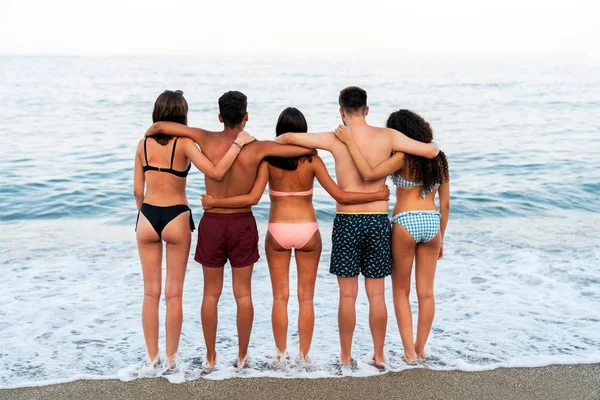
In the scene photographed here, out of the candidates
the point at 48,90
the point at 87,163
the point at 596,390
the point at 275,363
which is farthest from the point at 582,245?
the point at 48,90

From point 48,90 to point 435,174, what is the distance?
2693cm

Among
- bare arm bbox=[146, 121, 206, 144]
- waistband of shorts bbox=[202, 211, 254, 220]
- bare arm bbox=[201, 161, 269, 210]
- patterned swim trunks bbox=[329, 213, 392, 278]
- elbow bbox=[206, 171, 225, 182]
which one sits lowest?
patterned swim trunks bbox=[329, 213, 392, 278]

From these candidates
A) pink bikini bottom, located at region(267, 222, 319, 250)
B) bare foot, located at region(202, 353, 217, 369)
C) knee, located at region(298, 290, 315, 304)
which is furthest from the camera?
bare foot, located at region(202, 353, 217, 369)

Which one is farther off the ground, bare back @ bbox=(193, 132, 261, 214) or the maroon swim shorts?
bare back @ bbox=(193, 132, 261, 214)

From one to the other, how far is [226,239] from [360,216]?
90 cm

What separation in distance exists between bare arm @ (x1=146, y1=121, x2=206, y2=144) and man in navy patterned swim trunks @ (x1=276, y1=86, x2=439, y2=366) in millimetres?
530

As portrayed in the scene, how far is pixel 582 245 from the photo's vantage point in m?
8.39

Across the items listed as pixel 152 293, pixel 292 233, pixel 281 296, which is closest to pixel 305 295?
pixel 281 296

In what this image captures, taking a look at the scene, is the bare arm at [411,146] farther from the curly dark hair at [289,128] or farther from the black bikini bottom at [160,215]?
the black bikini bottom at [160,215]

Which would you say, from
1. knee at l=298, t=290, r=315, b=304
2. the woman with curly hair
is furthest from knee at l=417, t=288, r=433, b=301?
knee at l=298, t=290, r=315, b=304

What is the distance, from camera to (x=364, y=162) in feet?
13.5

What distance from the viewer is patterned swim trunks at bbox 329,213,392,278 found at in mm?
4227

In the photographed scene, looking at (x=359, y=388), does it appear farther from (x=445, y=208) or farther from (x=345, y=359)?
(x=445, y=208)

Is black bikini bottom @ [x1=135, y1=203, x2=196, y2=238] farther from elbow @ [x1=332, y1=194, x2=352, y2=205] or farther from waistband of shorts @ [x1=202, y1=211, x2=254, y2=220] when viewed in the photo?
elbow @ [x1=332, y1=194, x2=352, y2=205]
